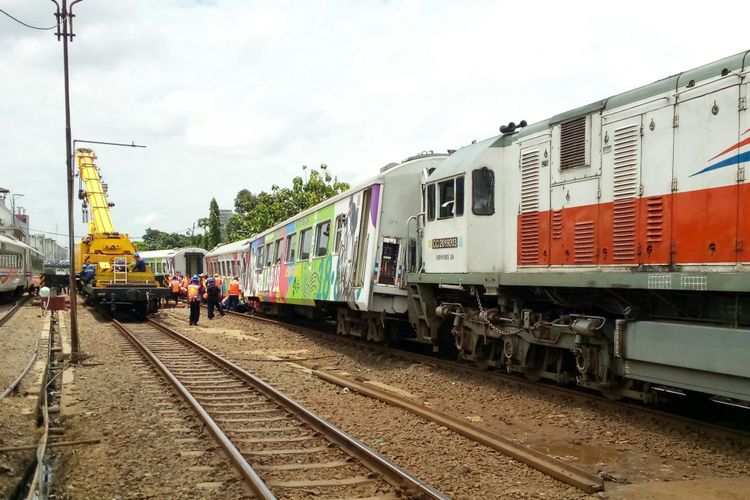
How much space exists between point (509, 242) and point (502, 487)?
487 centimetres

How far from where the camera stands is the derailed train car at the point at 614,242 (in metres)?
6.16

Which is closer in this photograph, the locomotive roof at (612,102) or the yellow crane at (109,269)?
the locomotive roof at (612,102)

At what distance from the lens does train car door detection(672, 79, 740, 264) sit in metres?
6.18

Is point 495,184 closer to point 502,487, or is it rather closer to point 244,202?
point 502,487

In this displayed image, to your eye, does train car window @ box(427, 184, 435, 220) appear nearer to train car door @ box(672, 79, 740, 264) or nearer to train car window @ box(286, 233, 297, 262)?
train car door @ box(672, 79, 740, 264)

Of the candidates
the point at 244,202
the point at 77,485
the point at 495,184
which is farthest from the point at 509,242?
the point at 244,202

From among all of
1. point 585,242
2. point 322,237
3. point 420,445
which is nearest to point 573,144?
point 585,242

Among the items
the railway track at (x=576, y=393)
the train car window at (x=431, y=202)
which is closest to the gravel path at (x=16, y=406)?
the railway track at (x=576, y=393)

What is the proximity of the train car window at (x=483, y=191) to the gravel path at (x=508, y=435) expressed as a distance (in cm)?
267

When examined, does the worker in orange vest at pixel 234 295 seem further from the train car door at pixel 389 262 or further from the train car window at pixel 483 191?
the train car window at pixel 483 191

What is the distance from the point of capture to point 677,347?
248 inches

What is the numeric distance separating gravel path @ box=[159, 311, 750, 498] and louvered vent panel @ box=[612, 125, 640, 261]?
6.50 feet

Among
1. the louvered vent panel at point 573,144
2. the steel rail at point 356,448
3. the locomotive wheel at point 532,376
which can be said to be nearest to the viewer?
the steel rail at point 356,448

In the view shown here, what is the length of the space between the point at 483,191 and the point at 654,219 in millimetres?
3155
